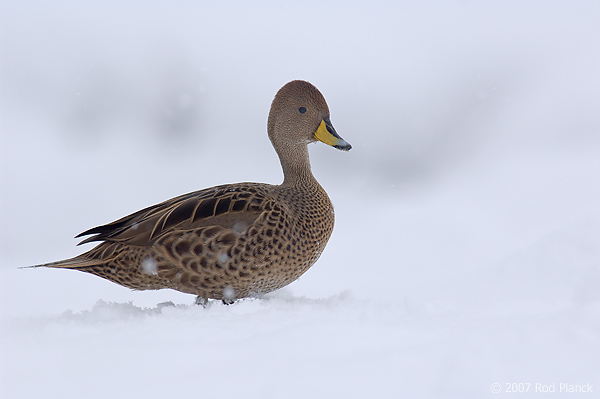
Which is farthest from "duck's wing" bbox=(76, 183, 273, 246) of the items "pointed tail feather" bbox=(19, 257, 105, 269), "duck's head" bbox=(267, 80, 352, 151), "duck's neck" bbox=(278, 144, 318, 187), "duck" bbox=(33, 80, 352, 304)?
"duck's head" bbox=(267, 80, 352, 151)

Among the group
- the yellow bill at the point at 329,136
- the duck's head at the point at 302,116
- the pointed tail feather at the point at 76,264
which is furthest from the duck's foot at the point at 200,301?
the yellow bill at the point at 329,136

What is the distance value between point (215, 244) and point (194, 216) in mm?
250

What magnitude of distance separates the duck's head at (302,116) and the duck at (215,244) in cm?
46

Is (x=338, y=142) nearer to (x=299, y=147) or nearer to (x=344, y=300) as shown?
(x=299, y=147)

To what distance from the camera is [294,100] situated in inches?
170

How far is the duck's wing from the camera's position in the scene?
3.79 m

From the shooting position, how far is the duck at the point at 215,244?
3.71 metres

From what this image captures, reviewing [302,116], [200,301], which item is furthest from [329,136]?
[200,301]

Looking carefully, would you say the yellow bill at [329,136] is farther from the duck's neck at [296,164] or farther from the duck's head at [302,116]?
the duck's neck at [296,164]

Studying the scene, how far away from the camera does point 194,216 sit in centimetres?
382

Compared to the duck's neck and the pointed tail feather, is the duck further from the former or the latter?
the duck's neck

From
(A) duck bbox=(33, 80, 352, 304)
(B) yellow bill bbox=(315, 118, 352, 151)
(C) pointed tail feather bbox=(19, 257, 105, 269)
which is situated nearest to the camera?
(A) duck bbox=(33, 80, 352, 304)

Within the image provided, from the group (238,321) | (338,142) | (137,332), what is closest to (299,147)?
(338,142)

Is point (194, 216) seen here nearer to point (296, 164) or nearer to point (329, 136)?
point (296, 164)
